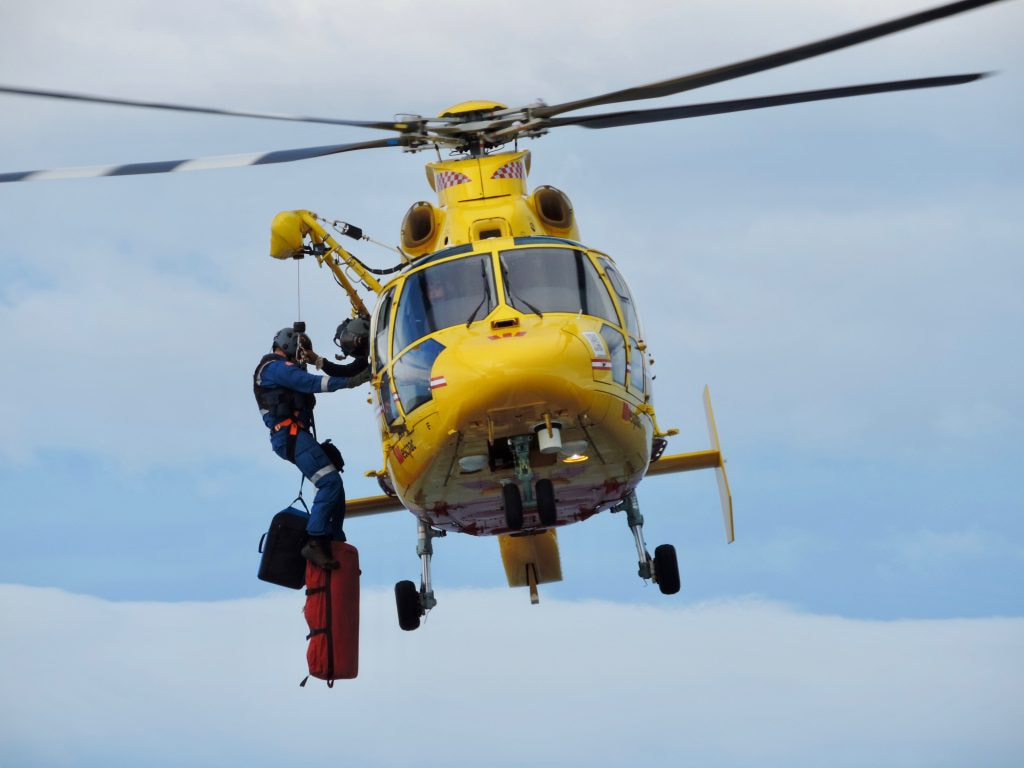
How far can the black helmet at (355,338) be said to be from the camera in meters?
17.6

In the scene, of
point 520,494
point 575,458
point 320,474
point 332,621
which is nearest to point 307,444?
point 320,474

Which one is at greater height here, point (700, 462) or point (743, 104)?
point (743, 104)

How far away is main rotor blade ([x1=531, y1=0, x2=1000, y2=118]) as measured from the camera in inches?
482

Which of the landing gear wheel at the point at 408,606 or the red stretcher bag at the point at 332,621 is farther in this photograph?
the red stretcher bag at the point at 332,621

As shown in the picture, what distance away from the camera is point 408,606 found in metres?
17.7

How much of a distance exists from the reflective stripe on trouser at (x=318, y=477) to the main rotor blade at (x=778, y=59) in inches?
200

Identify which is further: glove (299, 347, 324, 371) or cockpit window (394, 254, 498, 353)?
glove (299, 347, 324, 371)

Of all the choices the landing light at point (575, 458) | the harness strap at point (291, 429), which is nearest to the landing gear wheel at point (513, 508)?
the landing light at point (575, 458)

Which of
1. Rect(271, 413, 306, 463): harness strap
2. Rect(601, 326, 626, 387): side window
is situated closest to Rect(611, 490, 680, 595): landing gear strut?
Rect(601, 326, 626, 387): side window

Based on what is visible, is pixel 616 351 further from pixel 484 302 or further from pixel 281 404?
pixel 281 404

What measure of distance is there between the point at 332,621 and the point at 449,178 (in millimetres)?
5321

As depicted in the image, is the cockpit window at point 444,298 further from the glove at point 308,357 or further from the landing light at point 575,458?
the glove at point 308,357

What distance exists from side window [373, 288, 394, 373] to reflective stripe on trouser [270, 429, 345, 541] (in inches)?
88.9

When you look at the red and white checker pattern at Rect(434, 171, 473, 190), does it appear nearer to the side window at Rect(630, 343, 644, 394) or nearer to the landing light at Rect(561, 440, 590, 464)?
the side window at Rect(630, 343, 644, 394)
